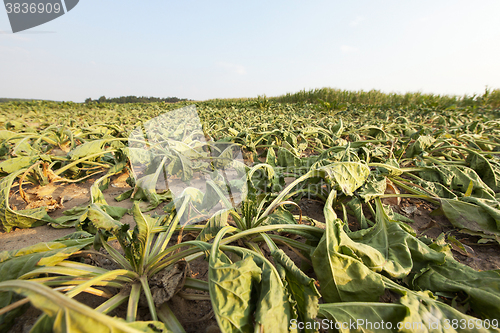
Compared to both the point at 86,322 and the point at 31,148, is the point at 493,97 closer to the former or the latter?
the point at 86,322

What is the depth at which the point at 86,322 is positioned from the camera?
50cm

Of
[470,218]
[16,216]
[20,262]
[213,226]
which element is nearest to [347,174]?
[470,218]

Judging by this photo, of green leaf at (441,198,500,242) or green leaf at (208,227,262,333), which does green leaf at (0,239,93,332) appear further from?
green leaf at (441,198,500,242)

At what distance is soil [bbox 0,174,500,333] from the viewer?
92 centimetres

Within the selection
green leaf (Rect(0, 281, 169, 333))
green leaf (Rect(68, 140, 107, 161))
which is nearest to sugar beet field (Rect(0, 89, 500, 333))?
green leaf (Rect(0, 281, 169, 333))

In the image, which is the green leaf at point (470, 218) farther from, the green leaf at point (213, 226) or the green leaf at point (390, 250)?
the green leaf at point (213, 226)

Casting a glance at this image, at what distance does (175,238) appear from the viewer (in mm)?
1406

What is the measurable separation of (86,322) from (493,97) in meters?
17.4

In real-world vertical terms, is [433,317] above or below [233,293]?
below

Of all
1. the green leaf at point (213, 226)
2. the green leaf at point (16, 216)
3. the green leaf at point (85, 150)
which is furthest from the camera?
the green leaf at point (85, 150)

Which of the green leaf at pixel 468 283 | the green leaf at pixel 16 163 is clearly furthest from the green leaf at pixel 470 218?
the green leaf at pixel 16 163

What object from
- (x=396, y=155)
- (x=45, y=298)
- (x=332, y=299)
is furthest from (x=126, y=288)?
(x=396, y=155)

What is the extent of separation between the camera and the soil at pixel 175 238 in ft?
3.03

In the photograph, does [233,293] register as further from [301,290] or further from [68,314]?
[68,314]
